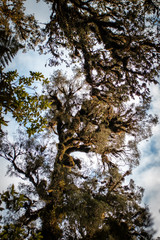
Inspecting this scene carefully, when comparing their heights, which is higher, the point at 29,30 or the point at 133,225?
the point at 29,30

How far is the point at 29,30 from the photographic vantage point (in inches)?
322

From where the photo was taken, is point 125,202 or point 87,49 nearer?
point 87,49

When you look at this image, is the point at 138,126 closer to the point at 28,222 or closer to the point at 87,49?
the point at 87,49

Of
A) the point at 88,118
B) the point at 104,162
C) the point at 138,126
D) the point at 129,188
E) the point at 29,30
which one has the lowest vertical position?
the point at 129,188

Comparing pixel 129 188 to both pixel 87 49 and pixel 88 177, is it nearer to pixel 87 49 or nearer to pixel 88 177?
pixel 88 177

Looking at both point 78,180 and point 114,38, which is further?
point 78,180

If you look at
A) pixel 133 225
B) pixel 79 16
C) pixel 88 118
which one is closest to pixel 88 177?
pixel 133 225

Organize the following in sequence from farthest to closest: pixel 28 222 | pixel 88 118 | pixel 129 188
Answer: pixel 88 118 < pixel 129 188 < pixel 28 222

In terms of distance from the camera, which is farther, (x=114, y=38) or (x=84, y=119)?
(x=84, y=119)

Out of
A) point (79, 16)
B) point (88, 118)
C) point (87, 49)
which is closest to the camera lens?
point (79, 16)

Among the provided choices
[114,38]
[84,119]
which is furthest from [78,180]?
[114,38]

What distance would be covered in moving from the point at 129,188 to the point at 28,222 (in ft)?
27.6

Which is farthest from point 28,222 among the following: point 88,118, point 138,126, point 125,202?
point 138,126

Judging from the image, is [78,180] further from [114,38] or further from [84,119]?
[114,38]
